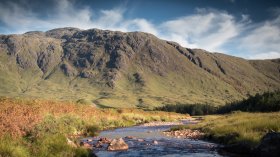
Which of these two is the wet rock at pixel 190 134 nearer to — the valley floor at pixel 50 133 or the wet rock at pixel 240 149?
the valley floor at pixel 50 133

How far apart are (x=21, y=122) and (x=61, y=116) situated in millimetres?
12916

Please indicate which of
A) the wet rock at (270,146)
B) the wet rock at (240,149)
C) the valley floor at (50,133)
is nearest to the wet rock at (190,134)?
the valley floor at (50,133)

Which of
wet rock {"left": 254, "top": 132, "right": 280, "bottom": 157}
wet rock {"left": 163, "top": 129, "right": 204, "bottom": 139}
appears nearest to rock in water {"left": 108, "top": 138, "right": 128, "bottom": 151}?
wet rock {"left": 254, "top": 132, "right": 280, "bottom": 157}

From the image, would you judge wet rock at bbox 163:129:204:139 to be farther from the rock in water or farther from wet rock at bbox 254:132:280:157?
wet rock at bbox 254:132:280:157

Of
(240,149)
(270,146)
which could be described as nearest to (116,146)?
(240,149)

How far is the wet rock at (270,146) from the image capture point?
60.2ft

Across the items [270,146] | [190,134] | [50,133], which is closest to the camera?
[270,146]

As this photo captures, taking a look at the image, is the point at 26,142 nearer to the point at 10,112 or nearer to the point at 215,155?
the point at 10,112

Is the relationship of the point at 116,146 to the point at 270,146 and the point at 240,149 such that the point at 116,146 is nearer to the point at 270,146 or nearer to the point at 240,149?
the point at 240,149

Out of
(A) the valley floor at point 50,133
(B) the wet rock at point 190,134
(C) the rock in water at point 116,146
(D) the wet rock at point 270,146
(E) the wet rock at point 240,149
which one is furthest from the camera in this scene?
(B) the wet rock at point 190,134

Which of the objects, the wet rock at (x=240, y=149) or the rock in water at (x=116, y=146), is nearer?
the wet rock at (x=240, y=149)

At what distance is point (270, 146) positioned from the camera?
61.7 ft

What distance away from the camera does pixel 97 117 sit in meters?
47.3

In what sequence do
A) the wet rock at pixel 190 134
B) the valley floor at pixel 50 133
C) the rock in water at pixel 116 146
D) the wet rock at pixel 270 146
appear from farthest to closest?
the wet rock at pixel 190 134 → the rock in water at pixel 116 146 → the wet rock at pixel 270 146 → the valley floor at pixel 50 133
